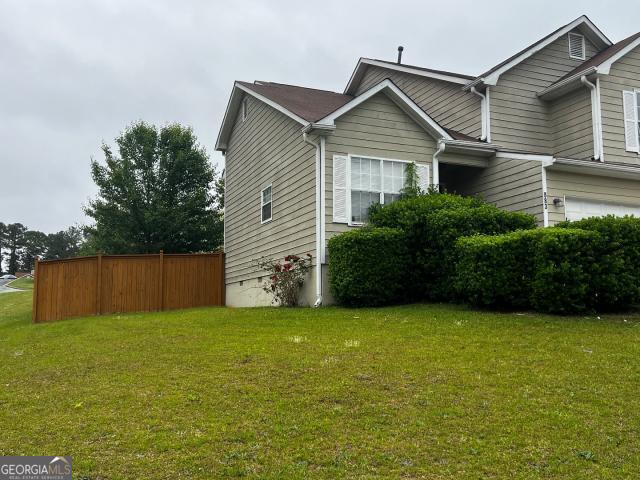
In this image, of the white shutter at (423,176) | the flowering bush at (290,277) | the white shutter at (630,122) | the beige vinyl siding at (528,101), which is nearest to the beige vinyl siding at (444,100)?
the beige vinyl siding at (528,101)

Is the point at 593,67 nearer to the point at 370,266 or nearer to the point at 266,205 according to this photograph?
the point at 370,266

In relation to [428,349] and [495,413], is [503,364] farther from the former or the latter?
[495,413]

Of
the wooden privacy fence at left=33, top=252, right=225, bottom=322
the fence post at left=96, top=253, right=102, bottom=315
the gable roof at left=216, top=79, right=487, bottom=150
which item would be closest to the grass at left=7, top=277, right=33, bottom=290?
the wooden privacy fence at left=33, top=252, right=225, bottom=322

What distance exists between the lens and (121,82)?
86.2 feet

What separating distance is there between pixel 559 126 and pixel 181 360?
1298 cm

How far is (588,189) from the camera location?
13695 mm

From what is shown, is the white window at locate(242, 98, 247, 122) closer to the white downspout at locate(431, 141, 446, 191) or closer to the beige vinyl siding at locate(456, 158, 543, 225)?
the white downspout at locate(431, 141, 446, 191)

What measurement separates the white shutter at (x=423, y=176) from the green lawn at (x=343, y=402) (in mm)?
5266

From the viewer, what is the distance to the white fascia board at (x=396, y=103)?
42.8 ft

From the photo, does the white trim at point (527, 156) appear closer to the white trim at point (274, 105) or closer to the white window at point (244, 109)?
the white trim at point (274, 105)

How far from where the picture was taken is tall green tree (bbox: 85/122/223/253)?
1040 inches

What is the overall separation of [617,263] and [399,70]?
36.3 ft

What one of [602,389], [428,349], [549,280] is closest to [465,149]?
[549,280]

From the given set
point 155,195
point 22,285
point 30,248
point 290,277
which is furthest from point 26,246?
point 290,277
